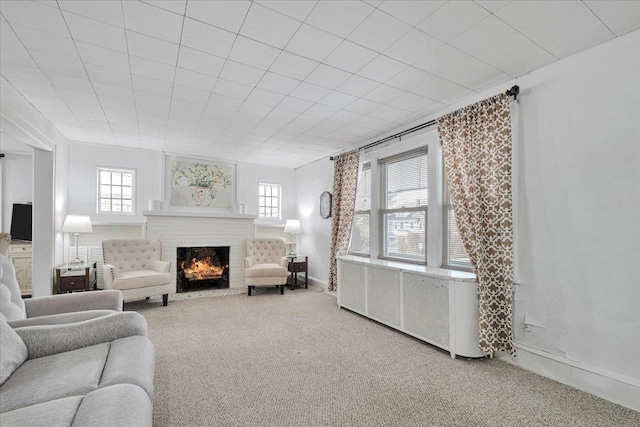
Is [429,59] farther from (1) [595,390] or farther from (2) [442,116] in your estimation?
(1) [595,390]

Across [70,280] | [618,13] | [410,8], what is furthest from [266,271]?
[618,13]

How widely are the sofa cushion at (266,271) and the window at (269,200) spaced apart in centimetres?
168

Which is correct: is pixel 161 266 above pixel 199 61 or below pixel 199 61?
below

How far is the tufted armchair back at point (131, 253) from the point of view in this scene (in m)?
4.58

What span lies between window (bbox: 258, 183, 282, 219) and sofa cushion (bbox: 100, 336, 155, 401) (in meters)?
4.75

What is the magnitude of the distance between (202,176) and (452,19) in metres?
5.15

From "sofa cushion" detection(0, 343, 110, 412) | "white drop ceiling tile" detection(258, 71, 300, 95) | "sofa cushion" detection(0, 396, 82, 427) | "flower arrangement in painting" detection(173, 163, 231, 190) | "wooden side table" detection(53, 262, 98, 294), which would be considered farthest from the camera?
"flower arrangement in painting" detection(173, 163, 231, 190)

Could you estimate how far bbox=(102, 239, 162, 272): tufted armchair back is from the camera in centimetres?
458

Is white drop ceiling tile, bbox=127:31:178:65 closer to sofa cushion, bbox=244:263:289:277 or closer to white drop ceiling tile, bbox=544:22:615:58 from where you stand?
white drop ceiling tile, bbox=544:22:615:58

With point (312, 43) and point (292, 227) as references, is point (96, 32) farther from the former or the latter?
point (292, 227)

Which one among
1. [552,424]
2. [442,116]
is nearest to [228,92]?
[442,116]

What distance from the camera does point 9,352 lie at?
1537mm

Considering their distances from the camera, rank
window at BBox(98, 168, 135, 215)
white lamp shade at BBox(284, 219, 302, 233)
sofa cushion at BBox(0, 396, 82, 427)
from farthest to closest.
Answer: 1. white lamp shade at BBox(284, 219, 302, 233)
2. window at BBox(98, 168, 135, 215)
3. sofa cushion at BBox(0, 396, 82, 427)

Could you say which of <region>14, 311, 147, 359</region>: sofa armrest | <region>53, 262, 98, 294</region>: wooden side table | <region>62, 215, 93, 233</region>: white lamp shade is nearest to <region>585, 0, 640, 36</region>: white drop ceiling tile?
<region>14, 311, 147, 359</region>: sofa armrest
